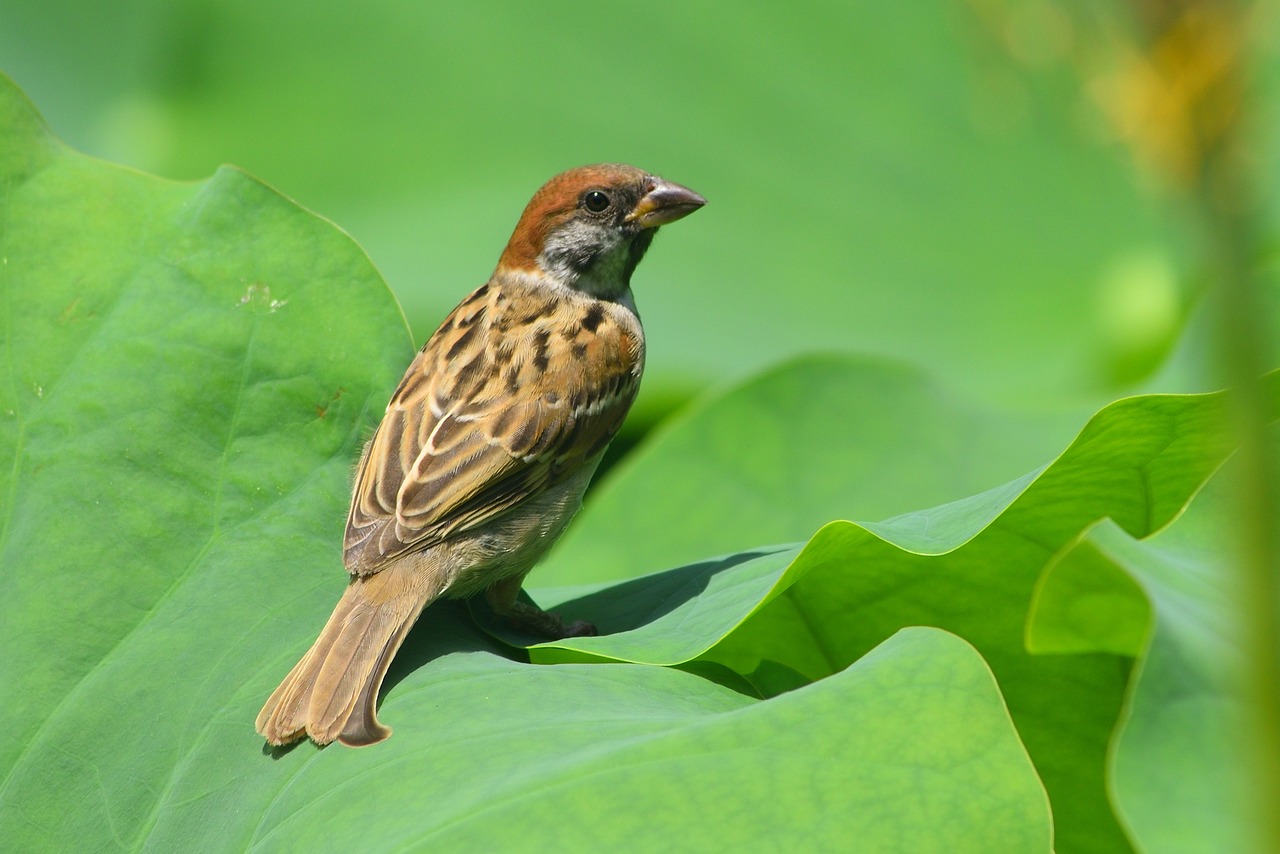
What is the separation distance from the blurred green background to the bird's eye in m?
0.81

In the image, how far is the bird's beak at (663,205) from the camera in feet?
11.0

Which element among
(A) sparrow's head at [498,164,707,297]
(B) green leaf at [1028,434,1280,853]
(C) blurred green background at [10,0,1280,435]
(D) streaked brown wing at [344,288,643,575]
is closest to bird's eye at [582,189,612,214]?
(A) sparrow's head at [498,164,707,297]

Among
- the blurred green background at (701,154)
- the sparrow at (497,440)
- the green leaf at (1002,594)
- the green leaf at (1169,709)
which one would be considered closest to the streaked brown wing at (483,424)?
the sparrow at (497,440)

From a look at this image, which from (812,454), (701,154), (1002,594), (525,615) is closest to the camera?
(1002,594)

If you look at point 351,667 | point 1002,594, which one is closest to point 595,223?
point 351,667

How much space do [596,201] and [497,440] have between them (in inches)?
34.4

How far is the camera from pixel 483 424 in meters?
2.85

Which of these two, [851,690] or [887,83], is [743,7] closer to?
[887,83]

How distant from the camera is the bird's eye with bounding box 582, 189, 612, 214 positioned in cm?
341

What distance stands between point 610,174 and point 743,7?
4.57 ft

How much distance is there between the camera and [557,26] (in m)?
4.49

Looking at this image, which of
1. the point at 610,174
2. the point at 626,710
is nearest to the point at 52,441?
the point at 626,710

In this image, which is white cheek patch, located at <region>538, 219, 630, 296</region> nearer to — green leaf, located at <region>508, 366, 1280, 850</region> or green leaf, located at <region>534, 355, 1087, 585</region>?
green leaf, located at <region>534, 355, 1087, 585</region>

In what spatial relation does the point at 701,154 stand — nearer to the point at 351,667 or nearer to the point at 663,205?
the point at 663,205
